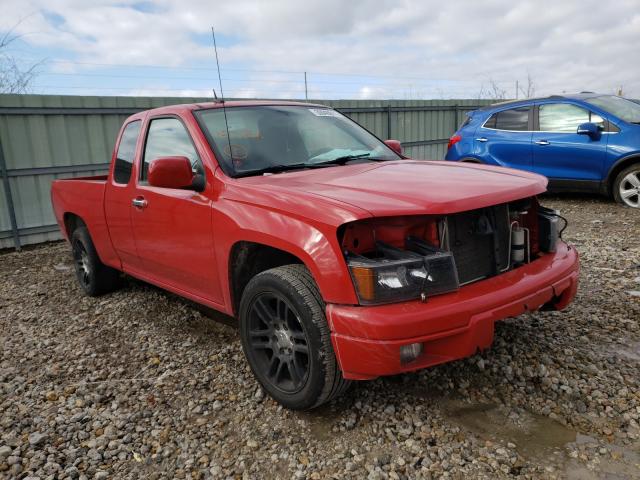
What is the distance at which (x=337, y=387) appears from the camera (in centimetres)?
264

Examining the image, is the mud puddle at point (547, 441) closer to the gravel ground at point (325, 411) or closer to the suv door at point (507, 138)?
the gravel ground at point (325, 411)

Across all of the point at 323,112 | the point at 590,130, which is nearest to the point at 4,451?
the point at 323,112

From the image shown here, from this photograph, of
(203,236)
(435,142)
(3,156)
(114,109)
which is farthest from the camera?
(435,142)

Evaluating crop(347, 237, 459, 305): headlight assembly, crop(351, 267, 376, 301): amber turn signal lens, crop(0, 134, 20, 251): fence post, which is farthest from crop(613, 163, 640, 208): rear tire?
crop(0, 134, 20, 251): fence post

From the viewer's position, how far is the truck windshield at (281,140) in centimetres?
338

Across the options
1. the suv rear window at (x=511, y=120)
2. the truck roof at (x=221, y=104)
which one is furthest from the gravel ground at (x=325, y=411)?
the suv rear window at (x=511, y=120)

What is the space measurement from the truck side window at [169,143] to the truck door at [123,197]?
0.20 m

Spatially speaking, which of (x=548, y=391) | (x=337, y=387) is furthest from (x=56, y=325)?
(x=548, y=391)

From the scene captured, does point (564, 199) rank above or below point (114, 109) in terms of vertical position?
below

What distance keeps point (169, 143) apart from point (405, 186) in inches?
77.4

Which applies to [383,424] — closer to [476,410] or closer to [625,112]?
[476,410]

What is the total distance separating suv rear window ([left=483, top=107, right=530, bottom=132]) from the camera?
859cm

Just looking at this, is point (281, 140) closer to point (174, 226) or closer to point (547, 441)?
point (174, 226)

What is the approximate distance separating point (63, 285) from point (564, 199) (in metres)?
7.73
